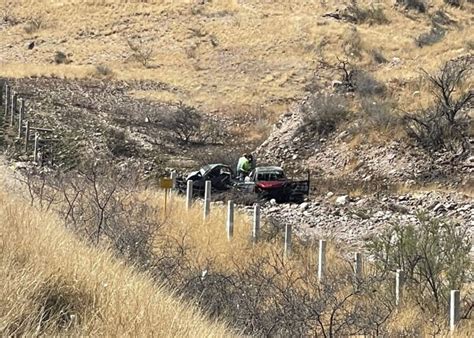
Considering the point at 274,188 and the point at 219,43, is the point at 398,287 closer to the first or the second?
the point at 274,188

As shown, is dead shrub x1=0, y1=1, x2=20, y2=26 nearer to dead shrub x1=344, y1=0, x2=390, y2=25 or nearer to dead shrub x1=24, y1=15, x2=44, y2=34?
dead shrub x1=24, y1=15, x2=44, y2=34

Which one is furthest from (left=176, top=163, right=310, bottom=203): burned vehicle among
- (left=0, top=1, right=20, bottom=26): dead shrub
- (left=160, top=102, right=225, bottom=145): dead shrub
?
(left=0, top=1, right=20, bottom=26): dead shrub

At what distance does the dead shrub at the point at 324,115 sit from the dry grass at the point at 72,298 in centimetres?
2318

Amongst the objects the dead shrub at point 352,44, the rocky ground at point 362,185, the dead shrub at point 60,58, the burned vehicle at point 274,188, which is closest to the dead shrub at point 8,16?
the dead shrub at point 60,58

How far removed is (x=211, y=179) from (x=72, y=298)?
1694cm

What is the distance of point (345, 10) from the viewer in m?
55.5

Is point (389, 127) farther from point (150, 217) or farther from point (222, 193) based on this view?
point (150, 217)

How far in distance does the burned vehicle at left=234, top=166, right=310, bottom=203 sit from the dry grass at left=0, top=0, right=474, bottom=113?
47.1 ft

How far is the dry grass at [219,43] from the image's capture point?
1647 inches

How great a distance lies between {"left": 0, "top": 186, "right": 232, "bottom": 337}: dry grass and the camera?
3811mm

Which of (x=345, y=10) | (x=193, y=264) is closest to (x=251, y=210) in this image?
(x=193, y=264)

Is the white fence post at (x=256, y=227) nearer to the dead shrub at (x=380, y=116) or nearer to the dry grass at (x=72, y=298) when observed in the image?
the dry grass at (x=72, y=298)

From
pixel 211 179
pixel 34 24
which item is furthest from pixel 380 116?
pixel 34 24

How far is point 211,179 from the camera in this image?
2122 cm
